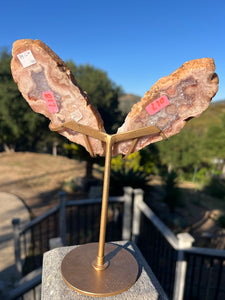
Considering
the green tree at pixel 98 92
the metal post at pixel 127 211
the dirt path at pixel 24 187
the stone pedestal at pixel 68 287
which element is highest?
the green tree at pixel 98 92

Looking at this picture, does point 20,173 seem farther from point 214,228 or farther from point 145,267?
point 145,267

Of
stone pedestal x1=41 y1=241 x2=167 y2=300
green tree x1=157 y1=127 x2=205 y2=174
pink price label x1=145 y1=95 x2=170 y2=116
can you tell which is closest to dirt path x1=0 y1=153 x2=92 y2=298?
stone pedestal x1=41 y1=241 x2=167 y2=300

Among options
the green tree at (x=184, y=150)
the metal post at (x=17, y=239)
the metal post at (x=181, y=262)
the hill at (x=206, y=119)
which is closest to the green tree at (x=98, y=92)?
the metal post at (x=17, y=239)

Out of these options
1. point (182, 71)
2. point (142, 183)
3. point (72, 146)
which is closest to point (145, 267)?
point (182, 71)

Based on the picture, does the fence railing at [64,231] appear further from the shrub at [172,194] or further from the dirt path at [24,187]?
the shrub at [172,194]

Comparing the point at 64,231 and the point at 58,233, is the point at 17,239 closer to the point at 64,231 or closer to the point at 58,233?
the point at 64,231

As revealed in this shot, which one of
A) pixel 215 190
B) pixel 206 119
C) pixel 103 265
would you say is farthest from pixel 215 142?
pixel 206 119
